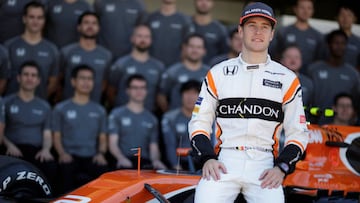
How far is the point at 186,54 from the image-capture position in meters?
8.95

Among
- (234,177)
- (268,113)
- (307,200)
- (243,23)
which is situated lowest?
(307,200)

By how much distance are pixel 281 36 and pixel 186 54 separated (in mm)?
1517

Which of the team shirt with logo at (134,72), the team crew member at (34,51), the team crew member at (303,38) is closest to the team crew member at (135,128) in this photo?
the team shirt with logo at (134,72)

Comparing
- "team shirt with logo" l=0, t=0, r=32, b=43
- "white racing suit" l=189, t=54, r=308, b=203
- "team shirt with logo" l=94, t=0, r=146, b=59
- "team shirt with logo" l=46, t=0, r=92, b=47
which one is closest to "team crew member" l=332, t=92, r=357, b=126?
"team shirt with logo" l=94, t=0, r=146, b=59

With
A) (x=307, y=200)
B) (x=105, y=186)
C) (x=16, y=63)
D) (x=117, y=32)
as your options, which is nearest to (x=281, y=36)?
(x=117, y=32)

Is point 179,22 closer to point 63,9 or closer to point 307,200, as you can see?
point 63,9

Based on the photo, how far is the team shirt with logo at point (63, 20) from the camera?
29.8ft

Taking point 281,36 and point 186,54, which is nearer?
point 186,54

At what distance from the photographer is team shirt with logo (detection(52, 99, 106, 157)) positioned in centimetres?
823

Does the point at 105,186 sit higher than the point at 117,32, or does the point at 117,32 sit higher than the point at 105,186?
the point at 117,32

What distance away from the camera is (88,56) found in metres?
8.82

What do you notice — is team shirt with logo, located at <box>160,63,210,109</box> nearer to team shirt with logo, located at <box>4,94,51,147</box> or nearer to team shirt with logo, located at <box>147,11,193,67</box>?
team shirt with logo, located at <box>147,11,193,67</box>

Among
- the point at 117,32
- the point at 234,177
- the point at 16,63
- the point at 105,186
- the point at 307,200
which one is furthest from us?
the point at 117,32

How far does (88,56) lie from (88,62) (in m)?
0.07
